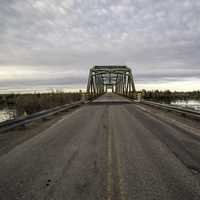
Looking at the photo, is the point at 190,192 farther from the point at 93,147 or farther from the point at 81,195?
the point at 93,147

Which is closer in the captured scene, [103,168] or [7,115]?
[103,168]

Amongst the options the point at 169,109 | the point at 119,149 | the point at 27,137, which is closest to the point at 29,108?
the point at 27,137

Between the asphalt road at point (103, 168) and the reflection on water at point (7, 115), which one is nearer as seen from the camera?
the asphalt road at point (103, 168)

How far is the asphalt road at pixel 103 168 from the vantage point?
317 cm

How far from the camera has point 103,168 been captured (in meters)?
4.14

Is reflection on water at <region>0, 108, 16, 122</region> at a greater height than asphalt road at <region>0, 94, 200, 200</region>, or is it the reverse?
asphalt road at <region>0, 94, 200, 200</region>

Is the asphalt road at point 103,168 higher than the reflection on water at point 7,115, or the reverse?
the asphalt road at point 103,168

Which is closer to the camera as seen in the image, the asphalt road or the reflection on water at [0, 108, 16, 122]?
the asphalt road

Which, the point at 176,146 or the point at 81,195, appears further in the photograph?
the point at 176,146

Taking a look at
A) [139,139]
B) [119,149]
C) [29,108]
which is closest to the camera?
[119,149]

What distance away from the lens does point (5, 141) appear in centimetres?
Result: 651

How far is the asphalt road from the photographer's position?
317cm

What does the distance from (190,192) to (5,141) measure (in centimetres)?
589

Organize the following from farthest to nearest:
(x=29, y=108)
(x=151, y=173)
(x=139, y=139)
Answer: (x=29, y=108) → (x=139, y=139) → (x=151, y=173)
